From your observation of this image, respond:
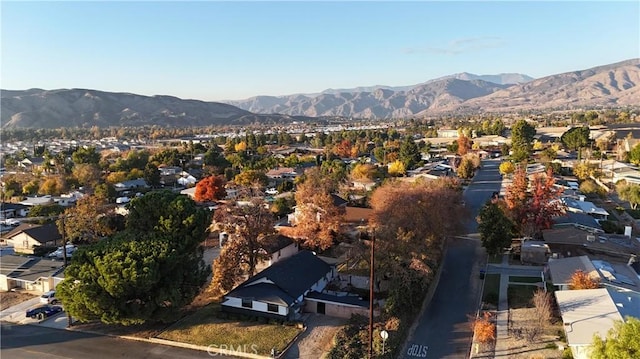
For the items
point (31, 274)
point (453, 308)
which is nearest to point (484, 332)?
point (453, 308)

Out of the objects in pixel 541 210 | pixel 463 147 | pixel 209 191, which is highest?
pixel 463 147

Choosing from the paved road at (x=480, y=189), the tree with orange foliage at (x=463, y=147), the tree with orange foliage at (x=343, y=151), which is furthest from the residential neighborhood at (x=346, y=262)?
the tree with orange foliage at (x=343, y=151)

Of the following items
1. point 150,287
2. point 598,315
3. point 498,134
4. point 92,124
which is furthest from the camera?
point 92,124

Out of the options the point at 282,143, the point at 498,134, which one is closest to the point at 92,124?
the point at 282,143

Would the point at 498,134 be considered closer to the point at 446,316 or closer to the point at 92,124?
the point at 446,316

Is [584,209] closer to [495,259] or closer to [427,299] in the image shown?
[495,259]

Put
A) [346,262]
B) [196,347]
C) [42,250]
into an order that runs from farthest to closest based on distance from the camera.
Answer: [42,250] → [346,262] → [196,347]

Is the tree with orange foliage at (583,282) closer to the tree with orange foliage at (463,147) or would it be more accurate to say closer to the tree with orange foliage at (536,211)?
the tree with orange foliage at (536,211)
